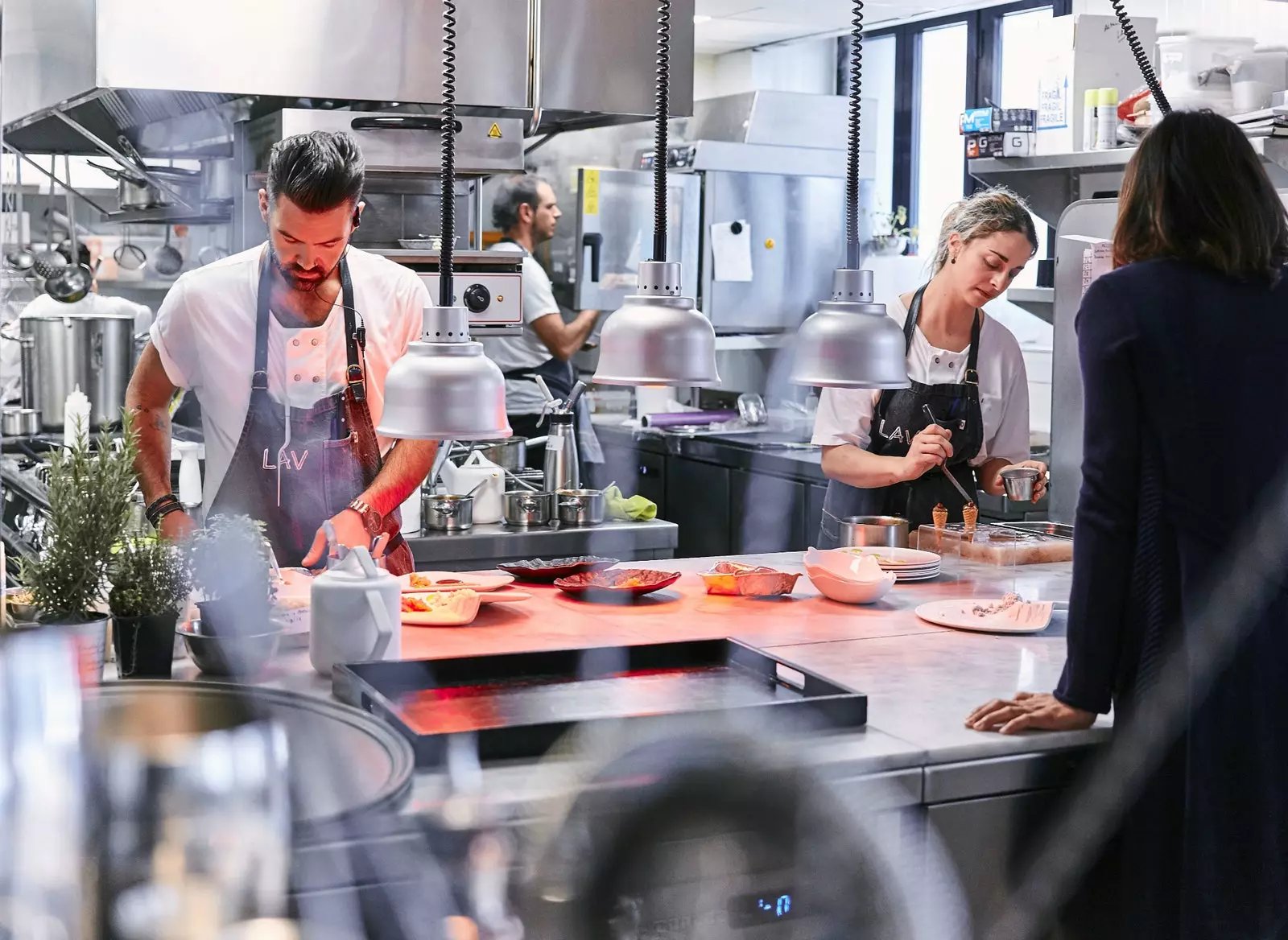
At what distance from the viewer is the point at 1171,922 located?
2.01m

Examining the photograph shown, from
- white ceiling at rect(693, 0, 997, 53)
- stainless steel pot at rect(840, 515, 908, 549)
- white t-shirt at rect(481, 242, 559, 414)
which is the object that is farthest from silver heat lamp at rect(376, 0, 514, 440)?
white ceiling at rect(693, 0, 997, 53)

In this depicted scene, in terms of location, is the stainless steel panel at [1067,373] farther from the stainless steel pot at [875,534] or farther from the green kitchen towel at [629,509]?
the stainless steel pot at [875,534]

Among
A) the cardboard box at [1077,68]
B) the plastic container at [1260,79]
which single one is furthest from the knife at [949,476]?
the cardboard box at [1077,68]

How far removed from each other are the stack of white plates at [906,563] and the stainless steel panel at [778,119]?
4.55 metres

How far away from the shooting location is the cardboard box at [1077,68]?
4.91 metres

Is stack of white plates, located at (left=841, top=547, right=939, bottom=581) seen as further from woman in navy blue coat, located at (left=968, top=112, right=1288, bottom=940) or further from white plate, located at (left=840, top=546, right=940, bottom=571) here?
woman in navy blue coat, located at (left=968, top=112, right=1288, bottom=940)

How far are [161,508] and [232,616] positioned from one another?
38.5 inches

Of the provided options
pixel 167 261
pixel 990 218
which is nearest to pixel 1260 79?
pixel 990 218

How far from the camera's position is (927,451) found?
3.57m

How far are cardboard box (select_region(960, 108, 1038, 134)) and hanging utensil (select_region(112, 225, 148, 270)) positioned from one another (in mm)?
3940

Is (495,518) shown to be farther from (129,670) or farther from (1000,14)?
(1000,14)

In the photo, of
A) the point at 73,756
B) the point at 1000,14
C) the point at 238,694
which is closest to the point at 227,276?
the point at 238,694

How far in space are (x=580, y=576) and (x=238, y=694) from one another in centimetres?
119

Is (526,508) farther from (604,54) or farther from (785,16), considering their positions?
(785,16)
